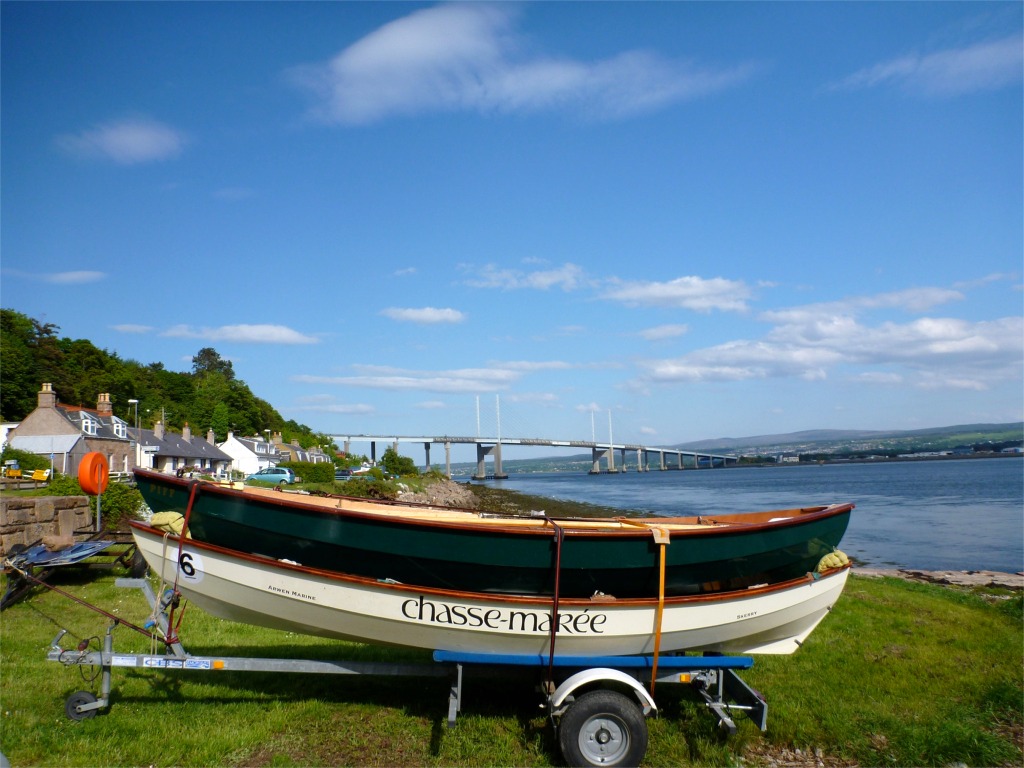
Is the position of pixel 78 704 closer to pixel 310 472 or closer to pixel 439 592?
pixel 439 592

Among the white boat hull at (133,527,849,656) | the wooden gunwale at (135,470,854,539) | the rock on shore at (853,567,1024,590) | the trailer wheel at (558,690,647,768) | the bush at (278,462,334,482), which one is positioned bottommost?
the rock on shore at (853,567,1024,590)

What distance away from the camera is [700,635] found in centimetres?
577

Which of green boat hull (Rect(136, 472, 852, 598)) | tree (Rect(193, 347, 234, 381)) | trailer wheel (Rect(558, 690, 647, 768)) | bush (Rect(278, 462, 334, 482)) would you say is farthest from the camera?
tree (Rect(193, 347, 234, 381))

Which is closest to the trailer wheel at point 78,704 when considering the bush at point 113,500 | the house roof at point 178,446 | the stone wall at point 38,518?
the stone wall at point 38,518

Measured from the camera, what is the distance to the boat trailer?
5121 mm

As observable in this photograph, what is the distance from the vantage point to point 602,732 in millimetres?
5156

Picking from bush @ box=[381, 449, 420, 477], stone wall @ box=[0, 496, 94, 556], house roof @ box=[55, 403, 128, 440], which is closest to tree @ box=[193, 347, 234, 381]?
bush @ box=[381, 449, 420, 477]

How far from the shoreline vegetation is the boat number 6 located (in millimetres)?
790

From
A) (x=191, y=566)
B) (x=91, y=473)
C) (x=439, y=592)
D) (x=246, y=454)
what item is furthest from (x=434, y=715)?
(x=246, y=454)

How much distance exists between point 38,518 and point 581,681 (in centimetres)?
1108

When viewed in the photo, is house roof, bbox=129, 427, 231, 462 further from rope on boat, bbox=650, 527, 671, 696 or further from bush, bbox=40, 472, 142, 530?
rope on boat, bbox=650, 527, 671, 696

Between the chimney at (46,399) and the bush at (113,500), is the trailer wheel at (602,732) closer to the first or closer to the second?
the bush at (113,500)

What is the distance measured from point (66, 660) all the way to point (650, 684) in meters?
4.72

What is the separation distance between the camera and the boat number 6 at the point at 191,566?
5699 mm
